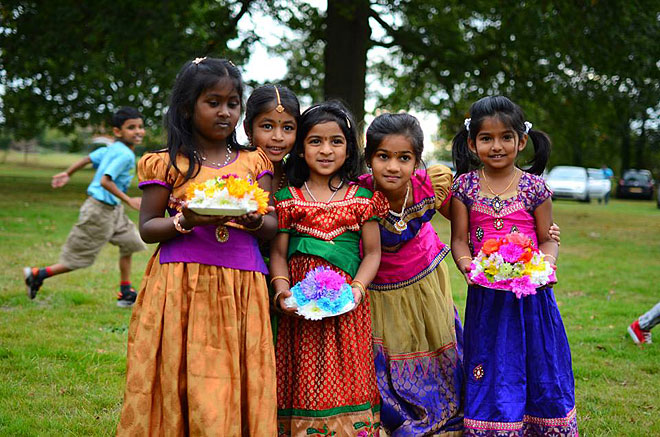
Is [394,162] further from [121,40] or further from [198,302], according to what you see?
[121,40]

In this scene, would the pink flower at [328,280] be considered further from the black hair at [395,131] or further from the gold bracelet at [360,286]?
the black hair at [395,131]

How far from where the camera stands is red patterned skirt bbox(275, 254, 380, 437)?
3365mm

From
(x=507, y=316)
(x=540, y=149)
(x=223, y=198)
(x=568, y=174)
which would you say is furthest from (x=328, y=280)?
(x=568, y=174)

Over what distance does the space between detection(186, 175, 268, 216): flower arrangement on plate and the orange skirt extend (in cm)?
42

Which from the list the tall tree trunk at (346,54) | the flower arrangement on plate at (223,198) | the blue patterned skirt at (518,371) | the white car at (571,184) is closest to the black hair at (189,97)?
the flower arrangement on plate at (223,198)

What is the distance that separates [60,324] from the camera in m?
5.93

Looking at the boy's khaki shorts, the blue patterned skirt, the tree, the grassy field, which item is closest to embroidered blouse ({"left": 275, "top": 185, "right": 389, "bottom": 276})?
the blue patterned skirt

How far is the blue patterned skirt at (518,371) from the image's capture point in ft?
11.6

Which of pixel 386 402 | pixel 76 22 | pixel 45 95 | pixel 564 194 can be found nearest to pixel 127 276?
pixel 386 402

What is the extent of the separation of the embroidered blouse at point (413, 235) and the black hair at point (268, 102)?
1.85 ft

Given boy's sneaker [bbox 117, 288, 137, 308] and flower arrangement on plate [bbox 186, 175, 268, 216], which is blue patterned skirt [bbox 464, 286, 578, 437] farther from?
boy's sneaker [bbox 117, 288, 137, 308]

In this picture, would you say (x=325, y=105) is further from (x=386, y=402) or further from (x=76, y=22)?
(x=76, y=22)

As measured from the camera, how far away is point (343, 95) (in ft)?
44.4

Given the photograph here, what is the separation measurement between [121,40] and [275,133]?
1121 cm
